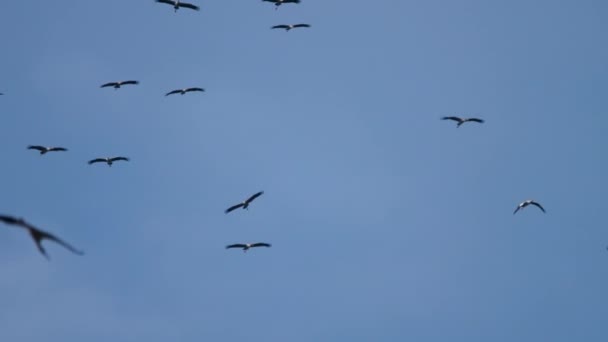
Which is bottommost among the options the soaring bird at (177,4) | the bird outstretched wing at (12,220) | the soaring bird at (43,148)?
the bird outstretched wing at (12,220)

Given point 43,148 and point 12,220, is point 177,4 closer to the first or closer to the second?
point 43,148

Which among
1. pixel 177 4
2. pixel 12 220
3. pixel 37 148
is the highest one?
pixel 177 4

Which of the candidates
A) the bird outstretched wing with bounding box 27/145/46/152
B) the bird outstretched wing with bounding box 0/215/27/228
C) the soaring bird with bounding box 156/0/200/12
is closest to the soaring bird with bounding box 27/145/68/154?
the bird outstretched wing with bounding box 27/145/46/152

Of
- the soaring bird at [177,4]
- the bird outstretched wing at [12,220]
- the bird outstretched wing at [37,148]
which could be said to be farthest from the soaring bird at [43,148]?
the bird outstretched wing at [12,220]

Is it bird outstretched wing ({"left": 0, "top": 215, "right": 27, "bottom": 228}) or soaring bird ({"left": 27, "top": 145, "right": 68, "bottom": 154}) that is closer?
bird outstretched wing ({"left": 0, "top": 215, "right": 27, "bottom": 228})

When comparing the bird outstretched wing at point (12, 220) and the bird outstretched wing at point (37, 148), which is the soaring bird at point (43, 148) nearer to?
the bird outstretched wing at point (37, 148)

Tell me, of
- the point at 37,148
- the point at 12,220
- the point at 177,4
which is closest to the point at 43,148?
the point at 37,148

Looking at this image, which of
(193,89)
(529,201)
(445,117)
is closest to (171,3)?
(193,89)

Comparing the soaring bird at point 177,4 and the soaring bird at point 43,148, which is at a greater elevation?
the soaring bird at point 177,4

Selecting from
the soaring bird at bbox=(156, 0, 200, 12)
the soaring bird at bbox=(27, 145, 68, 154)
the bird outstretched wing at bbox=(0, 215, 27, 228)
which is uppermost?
the soaring bird at bbox=(156, 0, 200, 12)

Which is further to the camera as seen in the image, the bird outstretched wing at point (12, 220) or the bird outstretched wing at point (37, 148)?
the bird outstretched wing at point (37, 148)

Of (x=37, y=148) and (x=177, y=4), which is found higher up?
(x=177, y=4)

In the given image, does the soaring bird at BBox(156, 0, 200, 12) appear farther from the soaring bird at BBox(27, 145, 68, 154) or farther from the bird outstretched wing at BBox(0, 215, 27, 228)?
the bird outstretched wing at BBox(0, 215, 27, 228)

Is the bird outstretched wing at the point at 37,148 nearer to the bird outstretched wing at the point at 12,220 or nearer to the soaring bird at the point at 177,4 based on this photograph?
the soaring bird at the point at 177,4
